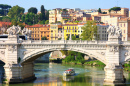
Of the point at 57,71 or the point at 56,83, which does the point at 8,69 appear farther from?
the point at 57,71

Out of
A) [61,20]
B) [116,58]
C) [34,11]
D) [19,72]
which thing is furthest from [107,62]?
[34,11]

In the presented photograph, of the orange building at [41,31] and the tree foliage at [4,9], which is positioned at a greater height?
the tree foliage at [4,9]

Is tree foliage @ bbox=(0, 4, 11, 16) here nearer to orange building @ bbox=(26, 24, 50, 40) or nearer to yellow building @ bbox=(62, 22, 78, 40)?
orange building @ bbox=(26, 24, 50, 40)

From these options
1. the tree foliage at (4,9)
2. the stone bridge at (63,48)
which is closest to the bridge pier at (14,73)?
the stone bridge at (63,48)

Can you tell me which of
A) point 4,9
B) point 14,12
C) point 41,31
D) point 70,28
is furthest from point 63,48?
point 4,9

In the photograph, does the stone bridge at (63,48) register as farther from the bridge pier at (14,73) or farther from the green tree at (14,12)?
the green tree at (14,12)

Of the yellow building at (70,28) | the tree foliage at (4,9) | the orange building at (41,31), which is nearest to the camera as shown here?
the yellow building at (70,28)

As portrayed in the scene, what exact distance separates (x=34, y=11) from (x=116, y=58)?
99799 mm

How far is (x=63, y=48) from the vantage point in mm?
43375

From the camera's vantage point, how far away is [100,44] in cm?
4234

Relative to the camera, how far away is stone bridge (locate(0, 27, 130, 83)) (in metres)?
41.8

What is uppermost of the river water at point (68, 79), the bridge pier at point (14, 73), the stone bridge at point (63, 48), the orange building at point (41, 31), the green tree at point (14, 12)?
the green tree at point (14, 12)

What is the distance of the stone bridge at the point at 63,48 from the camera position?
137ft

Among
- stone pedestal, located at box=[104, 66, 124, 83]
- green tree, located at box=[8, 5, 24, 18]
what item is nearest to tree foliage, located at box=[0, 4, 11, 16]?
green tree, located at box=[8, 5, 24, 18]
